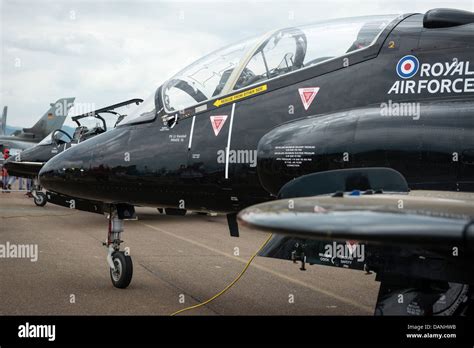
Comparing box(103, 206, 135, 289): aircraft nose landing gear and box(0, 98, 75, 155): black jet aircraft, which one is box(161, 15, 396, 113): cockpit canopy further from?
box(0, 98, 75, 155): black jet aircraft

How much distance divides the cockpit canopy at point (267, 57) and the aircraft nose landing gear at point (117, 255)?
5.78 ft

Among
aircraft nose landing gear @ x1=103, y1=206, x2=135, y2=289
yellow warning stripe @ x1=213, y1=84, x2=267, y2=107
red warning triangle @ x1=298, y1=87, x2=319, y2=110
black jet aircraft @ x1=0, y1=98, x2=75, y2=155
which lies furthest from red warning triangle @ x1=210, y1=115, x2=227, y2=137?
black jet aircraft @ x1=0, y1=98, x2=75, y2=155

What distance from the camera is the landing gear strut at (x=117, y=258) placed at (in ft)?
22.4

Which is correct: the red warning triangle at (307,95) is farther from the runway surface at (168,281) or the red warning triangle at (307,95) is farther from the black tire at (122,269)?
the black tire at (122,269)

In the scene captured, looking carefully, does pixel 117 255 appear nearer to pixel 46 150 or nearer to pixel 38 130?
pixel 46 150

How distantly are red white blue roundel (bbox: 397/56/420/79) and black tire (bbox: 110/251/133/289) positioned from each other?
408 centimetres

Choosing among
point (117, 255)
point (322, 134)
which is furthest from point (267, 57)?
point (117, 255)

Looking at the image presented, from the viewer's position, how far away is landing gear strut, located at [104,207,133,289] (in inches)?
268

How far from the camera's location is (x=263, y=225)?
2375mm

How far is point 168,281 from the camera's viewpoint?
777cm

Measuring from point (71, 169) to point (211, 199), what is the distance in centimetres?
188

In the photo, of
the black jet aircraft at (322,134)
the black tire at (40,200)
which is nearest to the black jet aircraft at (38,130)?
the black tire at (40,200)
